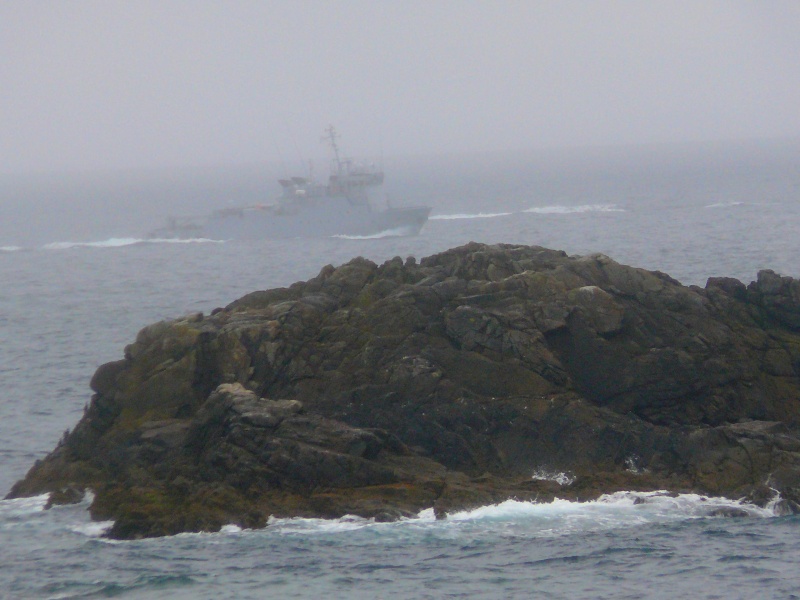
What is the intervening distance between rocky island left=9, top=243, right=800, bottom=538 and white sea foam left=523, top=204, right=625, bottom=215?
189 ft

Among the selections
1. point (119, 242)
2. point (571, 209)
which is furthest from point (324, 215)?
point (571, 209)

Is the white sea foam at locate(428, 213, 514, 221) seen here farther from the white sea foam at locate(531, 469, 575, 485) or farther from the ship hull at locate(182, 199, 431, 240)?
the white sea foam at locate(531, 469, 575, 485)

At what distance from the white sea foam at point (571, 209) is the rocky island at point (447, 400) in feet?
189

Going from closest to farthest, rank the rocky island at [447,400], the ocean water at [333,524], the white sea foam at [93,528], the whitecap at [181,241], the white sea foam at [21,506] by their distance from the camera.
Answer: the ocean water at [333,524] < the white sea foam at [93,528] < the rocky island at [447,400] < the white sea foam at [21,506] < the whitecap at [181,241]

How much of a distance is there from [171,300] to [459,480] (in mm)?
29919

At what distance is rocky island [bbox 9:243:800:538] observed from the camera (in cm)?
2023

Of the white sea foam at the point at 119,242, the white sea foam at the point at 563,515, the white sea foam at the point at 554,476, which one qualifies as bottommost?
the white sea foam at the point at 119,242

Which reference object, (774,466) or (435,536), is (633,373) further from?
(435,536)

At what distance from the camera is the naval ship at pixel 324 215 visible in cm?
7531

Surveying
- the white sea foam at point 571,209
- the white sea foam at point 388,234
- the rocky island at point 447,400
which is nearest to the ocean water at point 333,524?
the rocky island at point 447,400

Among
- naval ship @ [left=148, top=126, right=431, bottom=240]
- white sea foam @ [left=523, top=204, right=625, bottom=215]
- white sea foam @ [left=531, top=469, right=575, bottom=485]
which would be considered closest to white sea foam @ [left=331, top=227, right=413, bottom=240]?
naval ship @ [left=148, top=126, right=431, bottom=240]

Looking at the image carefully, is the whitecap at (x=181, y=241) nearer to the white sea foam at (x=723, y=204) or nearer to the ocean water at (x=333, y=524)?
the ocean water at (x=333, y=524)

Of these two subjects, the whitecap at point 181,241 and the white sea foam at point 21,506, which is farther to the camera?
the whitecap at point 181,241

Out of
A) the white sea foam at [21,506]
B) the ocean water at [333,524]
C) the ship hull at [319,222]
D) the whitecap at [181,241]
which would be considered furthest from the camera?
the whitecap at [181,241]
